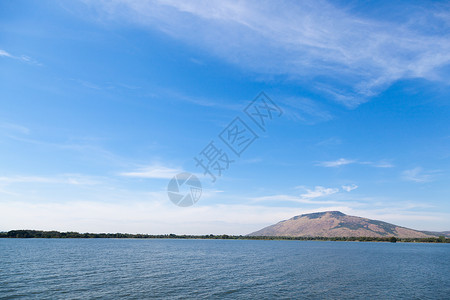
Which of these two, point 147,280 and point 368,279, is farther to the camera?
point 368,279

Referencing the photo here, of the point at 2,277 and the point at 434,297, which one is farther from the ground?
the point at 2,277

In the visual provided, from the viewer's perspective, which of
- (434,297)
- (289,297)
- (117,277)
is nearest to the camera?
(289,297)

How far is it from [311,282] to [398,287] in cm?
1772

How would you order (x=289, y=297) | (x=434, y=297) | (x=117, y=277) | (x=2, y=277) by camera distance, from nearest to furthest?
1. (x=289, y=297)
2. (x=434, y=297)
3. (x=2, y=277)
4. (x=117, y=277)

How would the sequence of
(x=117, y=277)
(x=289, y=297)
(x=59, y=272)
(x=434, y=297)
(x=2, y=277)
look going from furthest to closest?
(x=59, y=272) → (x=117, y=277) → (x=2, y=277) → (x=434, y=297) → (x=289, y=297)

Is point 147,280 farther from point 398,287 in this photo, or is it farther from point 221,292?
point 398,287

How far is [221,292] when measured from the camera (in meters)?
43.8

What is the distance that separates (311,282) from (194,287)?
2629 cm

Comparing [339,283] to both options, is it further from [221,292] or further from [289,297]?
[221,292]

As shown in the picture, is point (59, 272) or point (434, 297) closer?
point (434, 297)

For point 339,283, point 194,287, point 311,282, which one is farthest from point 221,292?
point 339,283

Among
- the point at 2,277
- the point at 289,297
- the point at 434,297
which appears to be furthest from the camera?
the point at 2,277

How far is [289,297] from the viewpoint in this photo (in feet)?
137

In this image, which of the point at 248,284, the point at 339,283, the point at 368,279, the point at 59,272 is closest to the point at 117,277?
the point at 59,272
